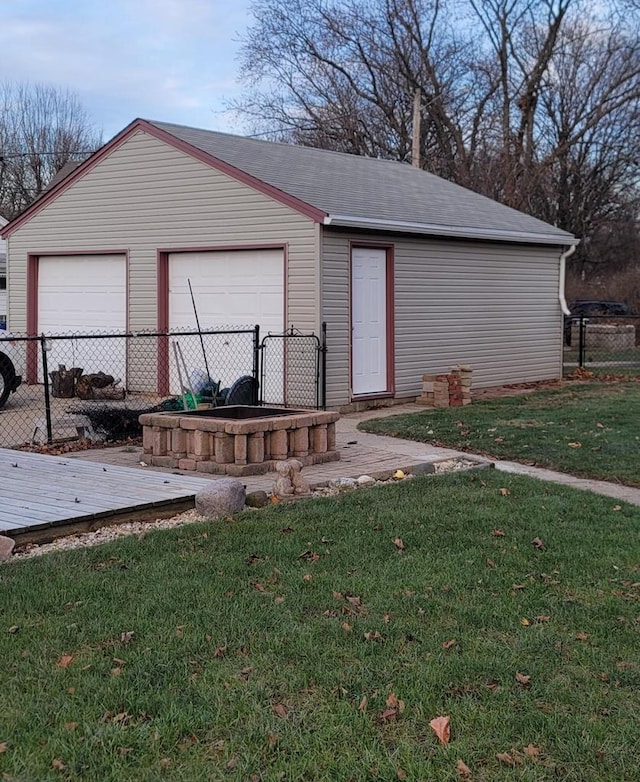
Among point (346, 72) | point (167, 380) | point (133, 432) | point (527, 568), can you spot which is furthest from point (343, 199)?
point (346, 72)

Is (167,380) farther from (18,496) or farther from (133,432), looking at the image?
(18,496)

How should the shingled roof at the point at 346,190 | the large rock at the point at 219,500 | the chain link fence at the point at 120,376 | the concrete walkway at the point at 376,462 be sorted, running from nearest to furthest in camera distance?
the large rock at the point at 219,500 < the concrete walkway at the point at 376,462 < the chain link fence at the point at 120,376 < the shingled roof at the point at 346,190

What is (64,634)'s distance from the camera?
4094 millimetres

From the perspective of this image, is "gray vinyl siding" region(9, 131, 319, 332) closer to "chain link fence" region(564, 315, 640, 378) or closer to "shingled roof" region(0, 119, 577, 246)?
"shingled roof" region(0, 119, 577, 246)

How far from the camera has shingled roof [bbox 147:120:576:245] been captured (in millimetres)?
12672

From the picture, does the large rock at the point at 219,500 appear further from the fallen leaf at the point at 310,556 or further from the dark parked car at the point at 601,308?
the dark parked car at the point at 601,308

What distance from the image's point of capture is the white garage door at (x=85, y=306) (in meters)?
14.7

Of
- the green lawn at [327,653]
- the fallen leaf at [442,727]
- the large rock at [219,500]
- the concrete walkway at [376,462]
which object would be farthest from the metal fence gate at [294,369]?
the fallen leaf at [442,727]

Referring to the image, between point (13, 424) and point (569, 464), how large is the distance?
6439 millimetres

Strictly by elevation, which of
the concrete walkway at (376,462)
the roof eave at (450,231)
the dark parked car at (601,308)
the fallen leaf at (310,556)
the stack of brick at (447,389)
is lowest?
the fallen leaf at (310,556)

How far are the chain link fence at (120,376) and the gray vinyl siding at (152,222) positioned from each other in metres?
0.62

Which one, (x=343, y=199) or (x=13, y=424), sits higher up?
(x=343, y=199)

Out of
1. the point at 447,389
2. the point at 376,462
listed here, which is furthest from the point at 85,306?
the point at 376,462

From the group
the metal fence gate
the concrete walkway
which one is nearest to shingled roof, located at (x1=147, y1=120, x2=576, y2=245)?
the metal fence gate
